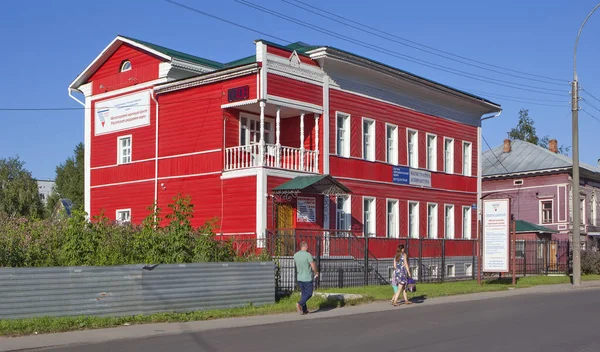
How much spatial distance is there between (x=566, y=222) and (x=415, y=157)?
1940 centimetres

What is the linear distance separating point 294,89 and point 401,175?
27.7 feet

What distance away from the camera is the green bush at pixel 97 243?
609 inches

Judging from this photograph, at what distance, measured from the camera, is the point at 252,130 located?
2956cm

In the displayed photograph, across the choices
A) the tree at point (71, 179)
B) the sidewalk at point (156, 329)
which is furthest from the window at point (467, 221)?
the tree at point (71, 179)

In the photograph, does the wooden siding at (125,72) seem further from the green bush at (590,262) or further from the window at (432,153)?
the green bush at (590,262)

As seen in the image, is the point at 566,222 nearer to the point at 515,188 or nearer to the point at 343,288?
the point at 515,188

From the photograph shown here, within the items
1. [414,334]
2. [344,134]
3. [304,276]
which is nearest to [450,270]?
[344,134]

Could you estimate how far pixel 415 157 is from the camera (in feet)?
116

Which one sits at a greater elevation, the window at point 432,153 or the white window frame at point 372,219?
the window at point 432,153

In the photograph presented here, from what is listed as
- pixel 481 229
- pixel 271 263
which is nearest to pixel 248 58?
pixel 481 229

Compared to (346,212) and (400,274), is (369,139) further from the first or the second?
(400,274)

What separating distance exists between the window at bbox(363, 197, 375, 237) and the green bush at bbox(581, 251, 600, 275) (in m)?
13.6

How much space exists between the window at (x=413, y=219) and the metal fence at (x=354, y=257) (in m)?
1.76

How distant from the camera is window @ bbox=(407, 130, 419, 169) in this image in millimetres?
35156
